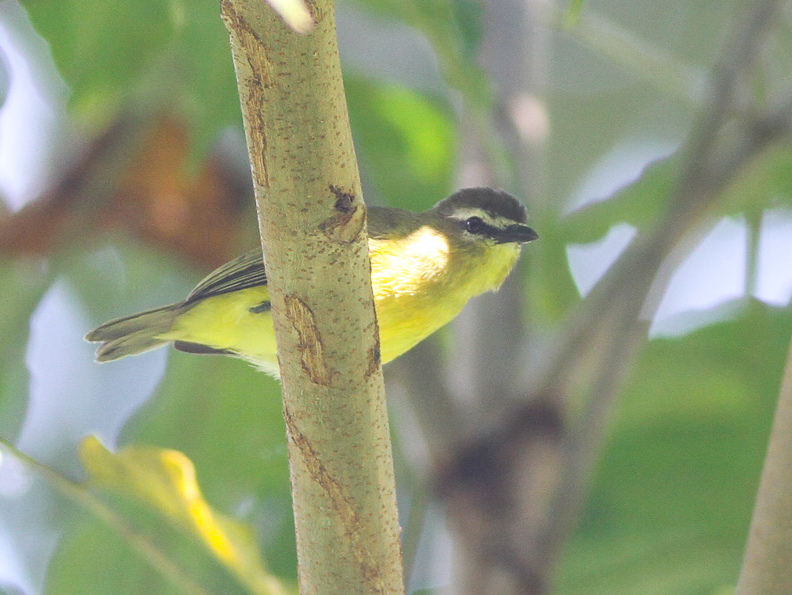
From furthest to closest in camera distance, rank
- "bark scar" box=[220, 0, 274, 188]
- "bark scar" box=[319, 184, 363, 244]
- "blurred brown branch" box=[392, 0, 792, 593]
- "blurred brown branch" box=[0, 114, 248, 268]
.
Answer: "blurred brown branch" box=[0, 114, 248, 268]
"blurred brown branch" box=[392, 0, 792, 593]
"bark scar" box=[319, 184, 363, 244]
"bark scar" box=[220, 0, 274, 188]

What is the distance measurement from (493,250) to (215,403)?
3.76 feet

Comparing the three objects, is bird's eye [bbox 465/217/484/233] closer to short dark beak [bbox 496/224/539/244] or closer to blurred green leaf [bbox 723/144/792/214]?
short dark beak [bbox 496/224/539/244]

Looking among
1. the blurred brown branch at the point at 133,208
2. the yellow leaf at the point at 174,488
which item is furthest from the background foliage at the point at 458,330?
the yellow leaf at the point at 174,488

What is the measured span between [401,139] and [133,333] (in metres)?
1.14

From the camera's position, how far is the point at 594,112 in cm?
690

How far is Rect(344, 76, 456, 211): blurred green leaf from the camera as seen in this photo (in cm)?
330

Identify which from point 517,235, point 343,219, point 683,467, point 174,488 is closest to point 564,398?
point 517,235

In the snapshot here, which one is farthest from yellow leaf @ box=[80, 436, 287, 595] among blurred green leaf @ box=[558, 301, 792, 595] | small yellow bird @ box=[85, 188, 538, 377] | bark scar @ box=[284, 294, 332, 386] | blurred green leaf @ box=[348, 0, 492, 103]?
blurred green leaf @ box=[558, 301, 792, 595]

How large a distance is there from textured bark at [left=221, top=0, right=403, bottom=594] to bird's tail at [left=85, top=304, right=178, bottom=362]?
144 centimetres

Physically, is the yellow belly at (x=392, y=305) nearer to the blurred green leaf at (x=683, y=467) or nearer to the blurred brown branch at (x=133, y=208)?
the blurred brown branch at (x=133, y=208)

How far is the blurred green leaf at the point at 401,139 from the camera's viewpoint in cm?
330

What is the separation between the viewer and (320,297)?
4.63ft

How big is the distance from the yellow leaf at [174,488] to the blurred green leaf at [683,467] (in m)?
1.61

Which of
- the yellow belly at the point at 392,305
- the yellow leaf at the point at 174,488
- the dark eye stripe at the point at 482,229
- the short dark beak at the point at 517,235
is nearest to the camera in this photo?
the yellow leaf at the point at 174,488
